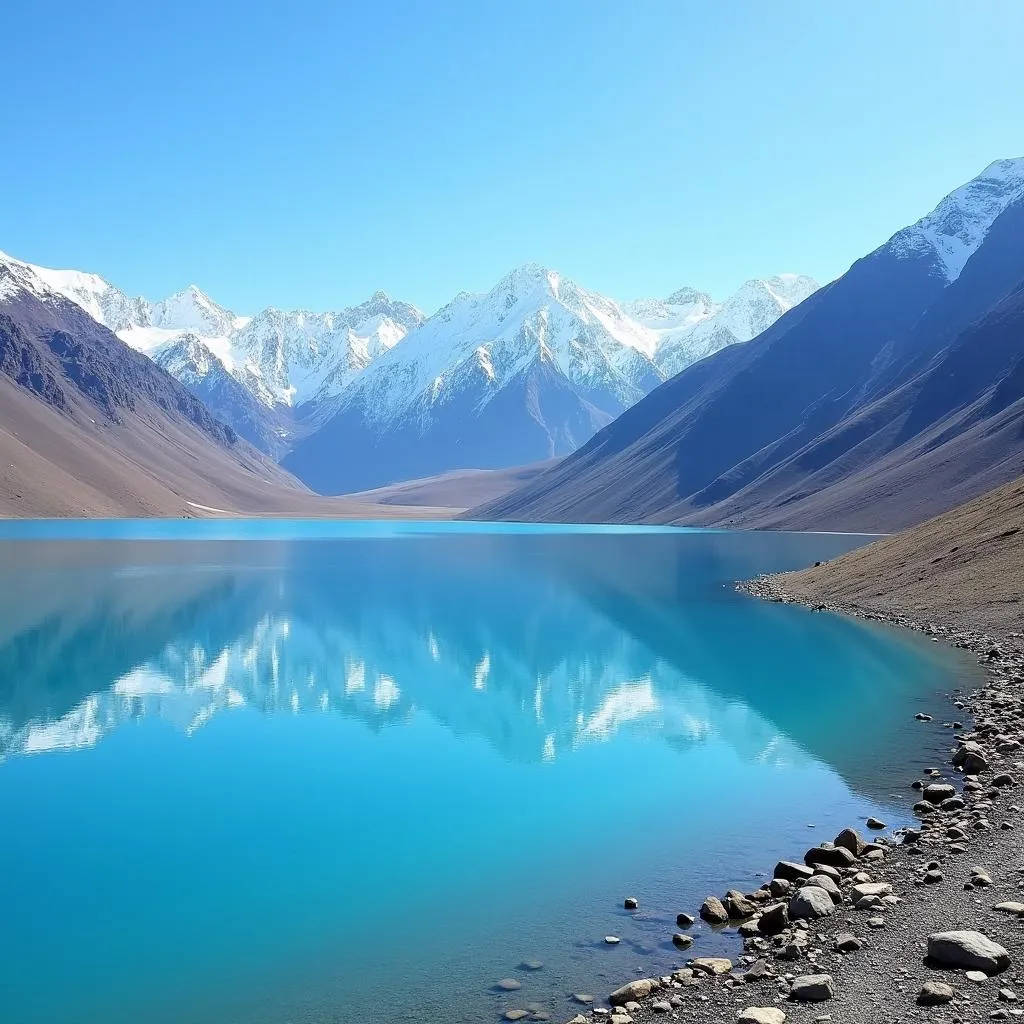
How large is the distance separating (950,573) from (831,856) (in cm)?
4550

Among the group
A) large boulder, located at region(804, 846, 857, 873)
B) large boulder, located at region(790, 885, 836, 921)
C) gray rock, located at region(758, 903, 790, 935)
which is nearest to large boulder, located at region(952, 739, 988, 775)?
large boulder, located at region(804, 846, 857, 873)

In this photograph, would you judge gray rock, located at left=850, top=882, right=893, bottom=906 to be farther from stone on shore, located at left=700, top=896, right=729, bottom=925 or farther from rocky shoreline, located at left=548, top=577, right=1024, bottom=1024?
stone on shore, located at left=700, top=896, right=729, bottom=925

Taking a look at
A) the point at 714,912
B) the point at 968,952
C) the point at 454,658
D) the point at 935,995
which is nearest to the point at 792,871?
the point at 714,912

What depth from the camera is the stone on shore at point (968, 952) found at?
39.5 ft

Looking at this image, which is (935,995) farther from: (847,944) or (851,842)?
(851,842)

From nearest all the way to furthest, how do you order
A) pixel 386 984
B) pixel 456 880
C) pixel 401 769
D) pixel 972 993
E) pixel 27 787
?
1. pixel 972 993
2. pixel 386 984
3. pixel 456 880
4. pixel 27 787
5. pixel 401 769

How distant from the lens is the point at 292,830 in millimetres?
21594

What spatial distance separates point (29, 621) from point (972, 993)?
57.3 meters

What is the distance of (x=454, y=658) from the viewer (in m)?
48.3

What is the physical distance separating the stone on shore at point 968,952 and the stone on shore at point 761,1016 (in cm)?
253

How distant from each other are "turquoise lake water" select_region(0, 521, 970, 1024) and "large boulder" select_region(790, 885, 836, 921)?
1062mm

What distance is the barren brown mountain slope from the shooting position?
49656 mm

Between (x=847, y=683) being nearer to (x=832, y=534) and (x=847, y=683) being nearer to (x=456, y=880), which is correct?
(x=456, y=880)

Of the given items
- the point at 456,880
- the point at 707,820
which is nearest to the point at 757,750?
the point at 707,820
